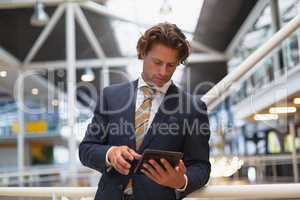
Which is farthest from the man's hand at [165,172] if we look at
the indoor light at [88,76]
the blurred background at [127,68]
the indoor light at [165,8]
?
the indoor light at [88,76]

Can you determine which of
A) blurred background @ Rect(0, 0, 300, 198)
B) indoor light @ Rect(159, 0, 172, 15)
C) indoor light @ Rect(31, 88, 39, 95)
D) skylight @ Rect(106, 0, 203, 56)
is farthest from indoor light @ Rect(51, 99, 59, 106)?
indoor light @ Rect(159, 0, 172, 15)

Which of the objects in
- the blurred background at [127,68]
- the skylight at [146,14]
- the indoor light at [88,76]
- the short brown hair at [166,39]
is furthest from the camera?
the indoor light at [88,76]

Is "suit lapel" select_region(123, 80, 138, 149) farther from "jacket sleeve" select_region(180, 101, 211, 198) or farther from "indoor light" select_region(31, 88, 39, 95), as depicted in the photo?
"indoor light" select_region(31, 88, 39, 95)

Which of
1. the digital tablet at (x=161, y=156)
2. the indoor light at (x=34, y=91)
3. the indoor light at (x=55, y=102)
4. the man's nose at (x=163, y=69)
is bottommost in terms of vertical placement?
the digital tablet at (x=161, y=156)

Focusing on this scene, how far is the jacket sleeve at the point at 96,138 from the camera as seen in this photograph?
1094mm

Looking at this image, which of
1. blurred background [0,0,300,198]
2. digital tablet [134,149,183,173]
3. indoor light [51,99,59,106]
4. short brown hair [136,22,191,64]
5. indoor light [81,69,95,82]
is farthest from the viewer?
indoor light [51,99,59,106]

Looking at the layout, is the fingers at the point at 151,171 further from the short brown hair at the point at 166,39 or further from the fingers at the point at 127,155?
the short brown hair at the point at 166,39

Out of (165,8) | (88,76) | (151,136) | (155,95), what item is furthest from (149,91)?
(88,76)

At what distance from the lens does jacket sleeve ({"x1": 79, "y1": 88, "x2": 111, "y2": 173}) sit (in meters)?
1.09

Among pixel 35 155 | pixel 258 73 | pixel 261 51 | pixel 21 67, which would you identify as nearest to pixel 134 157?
pixel 261 51

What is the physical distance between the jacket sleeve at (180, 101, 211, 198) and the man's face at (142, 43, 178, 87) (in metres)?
0.12

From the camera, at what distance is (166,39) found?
1074 millimetres

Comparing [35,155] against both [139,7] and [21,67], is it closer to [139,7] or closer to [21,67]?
[21,67]

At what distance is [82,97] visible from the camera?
743 cm
